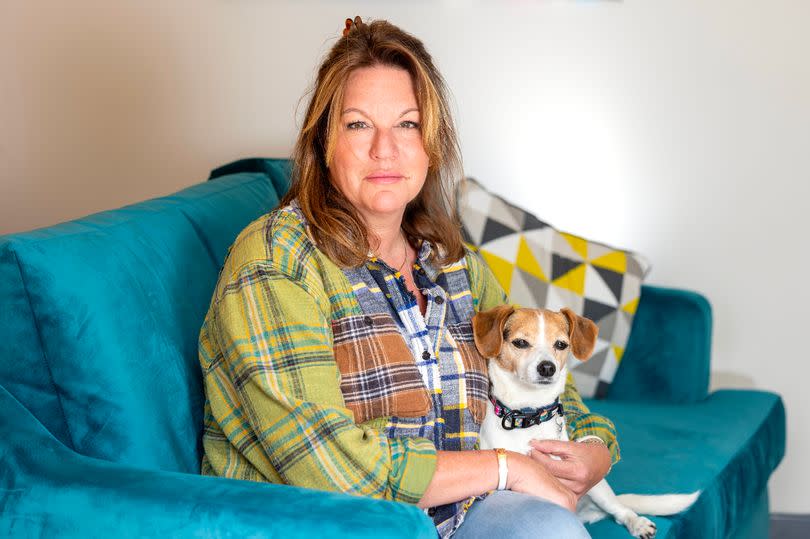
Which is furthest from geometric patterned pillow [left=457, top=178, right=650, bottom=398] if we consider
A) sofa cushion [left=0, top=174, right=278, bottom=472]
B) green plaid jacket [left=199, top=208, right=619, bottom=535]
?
sofa cushion [left=0, top=174, right=278, bottom=472]

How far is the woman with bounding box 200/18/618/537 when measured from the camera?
1.33 m

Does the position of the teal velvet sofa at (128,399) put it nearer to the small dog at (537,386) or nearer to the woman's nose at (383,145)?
the small dog at (537,386)

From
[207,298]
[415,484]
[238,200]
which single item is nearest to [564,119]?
[238,200]

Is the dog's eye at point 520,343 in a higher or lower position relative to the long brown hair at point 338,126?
lower

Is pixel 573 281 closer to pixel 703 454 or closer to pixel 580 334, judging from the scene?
pixel 703 454

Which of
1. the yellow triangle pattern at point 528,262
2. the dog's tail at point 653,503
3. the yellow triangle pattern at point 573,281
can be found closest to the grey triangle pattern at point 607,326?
the yellow triangle pattern at point 573,281

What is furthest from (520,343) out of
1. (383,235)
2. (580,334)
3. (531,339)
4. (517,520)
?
(517,520)

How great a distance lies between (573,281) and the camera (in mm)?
2711

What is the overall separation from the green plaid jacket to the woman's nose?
7.5 inches

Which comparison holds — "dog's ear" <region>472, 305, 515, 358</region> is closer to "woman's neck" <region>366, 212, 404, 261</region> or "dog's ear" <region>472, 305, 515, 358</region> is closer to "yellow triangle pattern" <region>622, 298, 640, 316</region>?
"woman's neck" <region>366, 212, 404, 261</region>

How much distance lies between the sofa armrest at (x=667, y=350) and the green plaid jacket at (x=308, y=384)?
1219 mm

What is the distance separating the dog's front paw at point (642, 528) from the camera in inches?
68.4

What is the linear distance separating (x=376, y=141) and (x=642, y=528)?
2.91 ft

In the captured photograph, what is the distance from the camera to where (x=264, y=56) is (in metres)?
3.01
